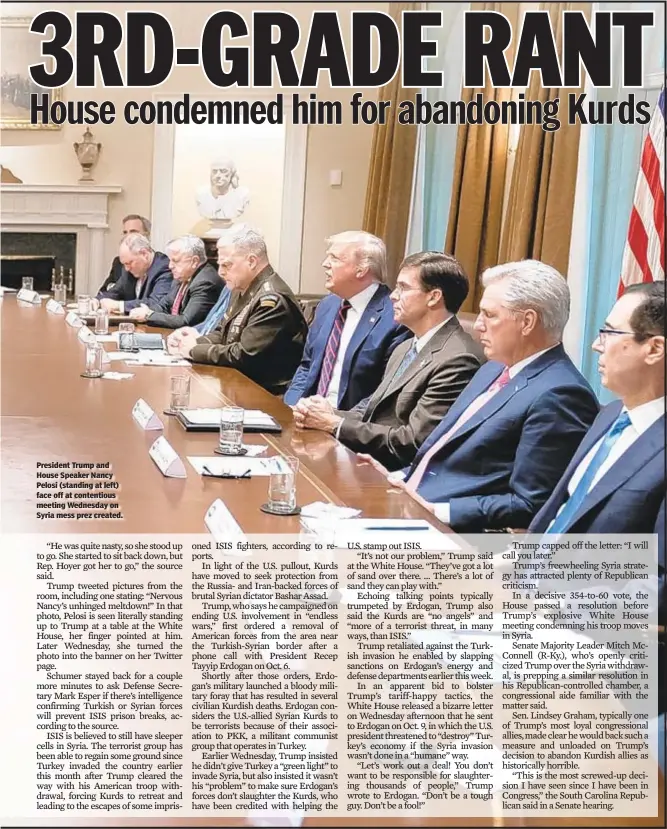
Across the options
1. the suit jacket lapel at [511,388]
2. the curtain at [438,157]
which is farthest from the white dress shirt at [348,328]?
the curtain at [438,157]

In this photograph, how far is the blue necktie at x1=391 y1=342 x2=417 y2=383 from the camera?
3240mm

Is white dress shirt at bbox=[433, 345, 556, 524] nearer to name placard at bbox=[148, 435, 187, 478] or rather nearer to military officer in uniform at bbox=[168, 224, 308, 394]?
name placard at bbox=[148, 435, 187, 478]

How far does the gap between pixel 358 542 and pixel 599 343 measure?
629 mm

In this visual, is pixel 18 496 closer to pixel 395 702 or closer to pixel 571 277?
pixel 395 702

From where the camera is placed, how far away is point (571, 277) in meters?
4.73

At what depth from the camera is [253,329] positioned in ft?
14.5

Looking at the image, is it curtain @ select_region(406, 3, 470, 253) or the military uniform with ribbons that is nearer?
the military uniform with ribbons

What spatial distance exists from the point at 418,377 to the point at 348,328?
0.91 m

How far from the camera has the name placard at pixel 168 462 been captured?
2.35 meters

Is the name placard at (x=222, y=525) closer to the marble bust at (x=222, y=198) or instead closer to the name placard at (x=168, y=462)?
the name placard at (x=168, y=462)

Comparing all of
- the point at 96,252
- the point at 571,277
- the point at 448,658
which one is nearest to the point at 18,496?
the point at 448,658

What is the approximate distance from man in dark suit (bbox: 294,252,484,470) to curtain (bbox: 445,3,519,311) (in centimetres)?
291

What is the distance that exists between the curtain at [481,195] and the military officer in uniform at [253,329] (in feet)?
5.86

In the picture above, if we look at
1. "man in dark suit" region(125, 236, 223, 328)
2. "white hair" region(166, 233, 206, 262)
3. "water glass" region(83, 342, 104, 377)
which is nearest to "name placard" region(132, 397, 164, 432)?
"water glass" region(83, 342, 104, 377)
